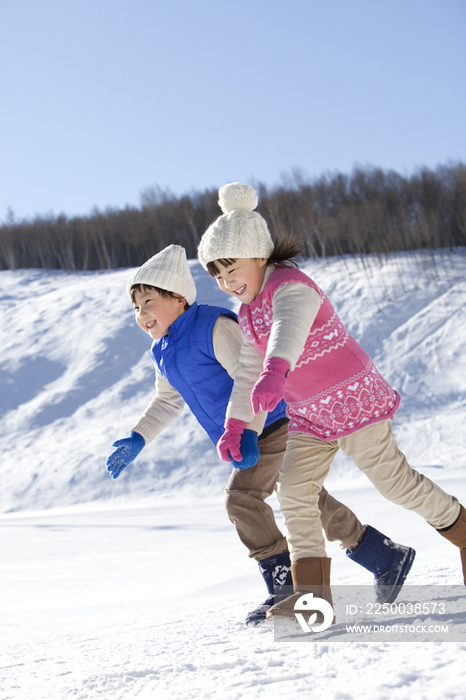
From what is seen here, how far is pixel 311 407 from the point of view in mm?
1821

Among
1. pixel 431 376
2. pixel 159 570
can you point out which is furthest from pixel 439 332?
pixel 159 570

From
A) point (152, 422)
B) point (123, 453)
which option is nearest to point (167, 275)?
point (152, 422)

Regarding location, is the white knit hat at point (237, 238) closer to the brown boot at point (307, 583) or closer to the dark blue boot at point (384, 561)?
the brown boot at point (307, 583)

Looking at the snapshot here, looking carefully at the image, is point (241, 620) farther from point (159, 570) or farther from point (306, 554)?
point (159, 570)

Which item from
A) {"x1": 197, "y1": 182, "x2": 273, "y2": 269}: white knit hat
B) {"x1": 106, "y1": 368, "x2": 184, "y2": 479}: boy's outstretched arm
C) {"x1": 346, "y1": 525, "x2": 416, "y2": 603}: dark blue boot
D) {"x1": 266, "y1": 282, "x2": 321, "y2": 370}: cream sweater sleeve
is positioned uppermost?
{"x1": 197, "y1": 182, "x2": 273, "y2": 269}: white knit hat

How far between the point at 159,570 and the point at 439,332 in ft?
30.4

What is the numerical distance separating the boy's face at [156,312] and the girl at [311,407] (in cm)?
39

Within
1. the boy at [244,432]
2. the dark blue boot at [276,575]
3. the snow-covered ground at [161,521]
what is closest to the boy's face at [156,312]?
the boy at [244,432]

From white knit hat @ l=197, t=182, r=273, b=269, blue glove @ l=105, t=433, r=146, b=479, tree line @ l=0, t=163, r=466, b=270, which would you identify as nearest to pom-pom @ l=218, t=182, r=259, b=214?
white knit hat @ l=197, t=182, r=273, b=269

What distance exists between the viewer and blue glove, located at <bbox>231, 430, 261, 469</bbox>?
175 cm

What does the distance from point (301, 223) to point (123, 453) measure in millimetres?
19402

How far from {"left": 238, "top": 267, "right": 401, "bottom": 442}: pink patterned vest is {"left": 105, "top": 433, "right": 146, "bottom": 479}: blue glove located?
0.83 metres

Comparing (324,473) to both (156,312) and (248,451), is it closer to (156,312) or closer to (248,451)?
(248,451)

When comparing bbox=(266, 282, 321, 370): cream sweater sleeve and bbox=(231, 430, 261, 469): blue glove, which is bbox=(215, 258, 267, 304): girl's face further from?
bbox=(231, 430, 261, 469): blue glove
